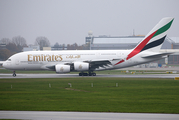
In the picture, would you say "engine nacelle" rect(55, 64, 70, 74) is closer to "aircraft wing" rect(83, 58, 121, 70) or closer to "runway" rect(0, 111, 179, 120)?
"aircraft wing" rect(83, 58, 121, 70)

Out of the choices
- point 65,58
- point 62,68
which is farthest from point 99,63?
point 62,68

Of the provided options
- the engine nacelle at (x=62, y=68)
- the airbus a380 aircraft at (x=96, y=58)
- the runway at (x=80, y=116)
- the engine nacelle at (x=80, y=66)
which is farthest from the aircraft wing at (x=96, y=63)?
the runway at (x=80, y=116)

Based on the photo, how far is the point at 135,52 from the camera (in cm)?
4512

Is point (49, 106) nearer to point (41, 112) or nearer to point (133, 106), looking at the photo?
point (41, 112)

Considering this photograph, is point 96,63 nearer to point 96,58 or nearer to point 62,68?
point 96,58

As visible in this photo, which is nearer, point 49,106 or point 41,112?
point 41,112

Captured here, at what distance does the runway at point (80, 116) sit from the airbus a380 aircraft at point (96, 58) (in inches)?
1086

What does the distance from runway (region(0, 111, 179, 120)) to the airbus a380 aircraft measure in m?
27.6

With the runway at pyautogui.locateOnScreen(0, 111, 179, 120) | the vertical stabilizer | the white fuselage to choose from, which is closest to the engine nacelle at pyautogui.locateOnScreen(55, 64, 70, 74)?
the white fuselage

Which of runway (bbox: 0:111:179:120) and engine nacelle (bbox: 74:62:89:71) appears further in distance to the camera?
engine nacelle (bbox: 74:62:89:71)

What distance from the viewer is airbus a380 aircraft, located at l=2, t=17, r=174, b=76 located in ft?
144

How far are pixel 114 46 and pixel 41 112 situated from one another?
117277 millimetres

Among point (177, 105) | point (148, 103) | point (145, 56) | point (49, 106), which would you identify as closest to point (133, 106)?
point (148, 103)

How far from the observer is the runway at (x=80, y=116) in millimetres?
14820
